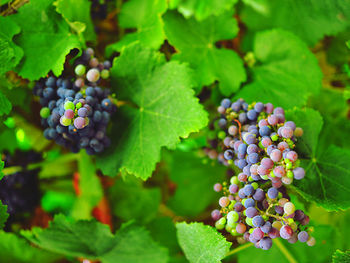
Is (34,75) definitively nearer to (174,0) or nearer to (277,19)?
(174,0)

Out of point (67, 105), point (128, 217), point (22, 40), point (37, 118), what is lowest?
point (128, 217)

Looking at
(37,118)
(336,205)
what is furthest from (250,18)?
(37,118)

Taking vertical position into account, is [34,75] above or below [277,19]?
above

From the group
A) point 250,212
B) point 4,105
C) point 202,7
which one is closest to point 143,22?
point 202,7

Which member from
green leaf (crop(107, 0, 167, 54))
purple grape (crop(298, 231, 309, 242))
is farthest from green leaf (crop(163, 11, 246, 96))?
purple grape (crop(298, 231, 309, 242))

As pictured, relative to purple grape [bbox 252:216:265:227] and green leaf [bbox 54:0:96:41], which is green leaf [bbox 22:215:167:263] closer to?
purple grape [bbox 252:216:265:227]

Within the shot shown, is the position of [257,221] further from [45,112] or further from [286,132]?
[45,112]

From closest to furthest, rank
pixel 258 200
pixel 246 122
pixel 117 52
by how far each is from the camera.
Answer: pixel 258 200 < pixel 246 122 < pixel 117 52
